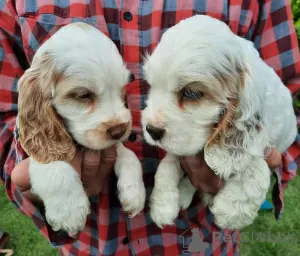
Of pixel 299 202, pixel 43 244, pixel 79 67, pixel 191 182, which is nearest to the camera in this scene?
pixel 79 67

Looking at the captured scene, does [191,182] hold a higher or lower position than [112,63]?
lower

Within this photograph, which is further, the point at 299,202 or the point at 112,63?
the point at 299,202

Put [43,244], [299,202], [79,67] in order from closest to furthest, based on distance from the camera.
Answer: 1. [79,67]
2. [43,244]
3. [299,202]

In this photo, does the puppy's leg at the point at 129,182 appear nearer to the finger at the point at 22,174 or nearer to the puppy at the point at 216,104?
the puppy at the point at 216,104

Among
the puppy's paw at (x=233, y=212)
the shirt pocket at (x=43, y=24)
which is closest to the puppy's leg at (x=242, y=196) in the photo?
the puppy's paw at (x=233, y=212)

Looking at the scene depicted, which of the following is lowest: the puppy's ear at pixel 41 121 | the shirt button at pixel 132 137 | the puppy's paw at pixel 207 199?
the puppy's paw at pixel 207 199

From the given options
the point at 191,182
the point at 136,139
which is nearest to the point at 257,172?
the point at 191,182

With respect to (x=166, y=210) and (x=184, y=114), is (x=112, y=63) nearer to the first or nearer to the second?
(x=184, y=114)
